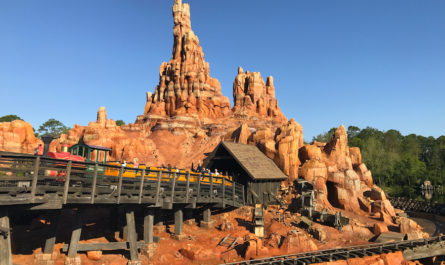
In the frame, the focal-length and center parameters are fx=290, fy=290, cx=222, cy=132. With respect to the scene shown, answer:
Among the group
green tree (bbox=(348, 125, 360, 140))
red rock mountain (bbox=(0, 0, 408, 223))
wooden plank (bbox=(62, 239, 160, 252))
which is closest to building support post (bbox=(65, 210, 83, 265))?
wooden plank (bbox=(62, 239, 160, 252))

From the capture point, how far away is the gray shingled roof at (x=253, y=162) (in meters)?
23.1

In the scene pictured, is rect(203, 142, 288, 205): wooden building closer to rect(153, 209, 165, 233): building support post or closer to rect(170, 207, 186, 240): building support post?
rect(170, 207, 186, 240): building support post

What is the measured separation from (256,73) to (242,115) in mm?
18298

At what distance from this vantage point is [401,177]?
1847 inches

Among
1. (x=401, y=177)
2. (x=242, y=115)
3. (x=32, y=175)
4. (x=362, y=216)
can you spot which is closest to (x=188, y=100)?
(x=242, y=115)

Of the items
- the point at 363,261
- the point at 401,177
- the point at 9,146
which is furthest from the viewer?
the point at 401,177

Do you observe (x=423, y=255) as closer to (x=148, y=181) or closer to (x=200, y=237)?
(x=200, y=237)

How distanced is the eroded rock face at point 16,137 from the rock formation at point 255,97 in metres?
47.0

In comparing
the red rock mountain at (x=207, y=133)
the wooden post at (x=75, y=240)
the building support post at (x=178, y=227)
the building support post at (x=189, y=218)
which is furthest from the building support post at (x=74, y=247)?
the red rock mountain at (x=207, y=133)

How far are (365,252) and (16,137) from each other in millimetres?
44206

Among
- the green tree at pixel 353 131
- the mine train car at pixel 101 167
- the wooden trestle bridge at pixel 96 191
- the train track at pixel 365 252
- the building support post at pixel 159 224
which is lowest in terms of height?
the train track at pixel 365 252

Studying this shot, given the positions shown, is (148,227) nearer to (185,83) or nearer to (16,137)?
(16,137)

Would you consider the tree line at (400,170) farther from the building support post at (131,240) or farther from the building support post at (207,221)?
the building support post at (131,240)

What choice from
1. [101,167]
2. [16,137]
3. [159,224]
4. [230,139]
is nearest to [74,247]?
[101,167]
